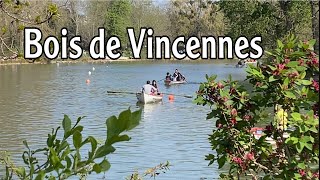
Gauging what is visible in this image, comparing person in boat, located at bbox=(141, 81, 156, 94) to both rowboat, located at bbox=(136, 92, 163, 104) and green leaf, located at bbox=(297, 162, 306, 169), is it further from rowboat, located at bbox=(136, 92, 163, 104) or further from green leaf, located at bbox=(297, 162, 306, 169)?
green leaf, located at bbox=(297, 162, 306, 169)

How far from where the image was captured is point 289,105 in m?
3.74

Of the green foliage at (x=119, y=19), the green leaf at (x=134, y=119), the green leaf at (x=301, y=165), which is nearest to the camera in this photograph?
the green leaf at (x=134, y=119)

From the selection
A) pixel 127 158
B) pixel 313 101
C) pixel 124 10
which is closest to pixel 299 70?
pixel 313 101

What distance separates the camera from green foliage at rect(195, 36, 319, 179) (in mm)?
3539

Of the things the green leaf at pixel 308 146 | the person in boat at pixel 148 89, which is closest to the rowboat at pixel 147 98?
the person in boat at pixel 148 89

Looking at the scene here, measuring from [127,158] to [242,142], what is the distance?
30.7 ft

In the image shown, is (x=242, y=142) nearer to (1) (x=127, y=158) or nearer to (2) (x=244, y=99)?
(2) (x=244, y=99)

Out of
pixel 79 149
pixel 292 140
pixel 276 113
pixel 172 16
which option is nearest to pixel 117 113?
pixel 276 113

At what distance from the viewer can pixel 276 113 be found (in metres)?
3.88

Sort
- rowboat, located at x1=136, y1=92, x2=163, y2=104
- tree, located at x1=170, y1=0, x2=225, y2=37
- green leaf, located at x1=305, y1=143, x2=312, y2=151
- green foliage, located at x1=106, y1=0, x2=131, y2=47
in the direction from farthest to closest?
tree, located at x1=170, y1=0, x2=225, y2=37 < green foliage, located at x1=106, y1=0, x2=131, y2=47 < rowboat, located at x1=136, y1=92, x2=163, y2=104 < green leaf, located at x1=305, y1=143, x2=312, y2=151

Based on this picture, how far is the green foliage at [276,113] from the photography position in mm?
3539

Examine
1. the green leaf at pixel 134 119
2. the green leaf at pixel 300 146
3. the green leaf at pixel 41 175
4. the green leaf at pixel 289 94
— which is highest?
the green leaf at pixel 134 119

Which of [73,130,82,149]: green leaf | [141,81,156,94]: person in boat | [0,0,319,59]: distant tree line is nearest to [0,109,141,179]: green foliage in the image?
[73,130,82,149]: green leaf

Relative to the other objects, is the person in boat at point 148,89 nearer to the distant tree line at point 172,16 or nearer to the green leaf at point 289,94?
the distant tree line at point 172,16
